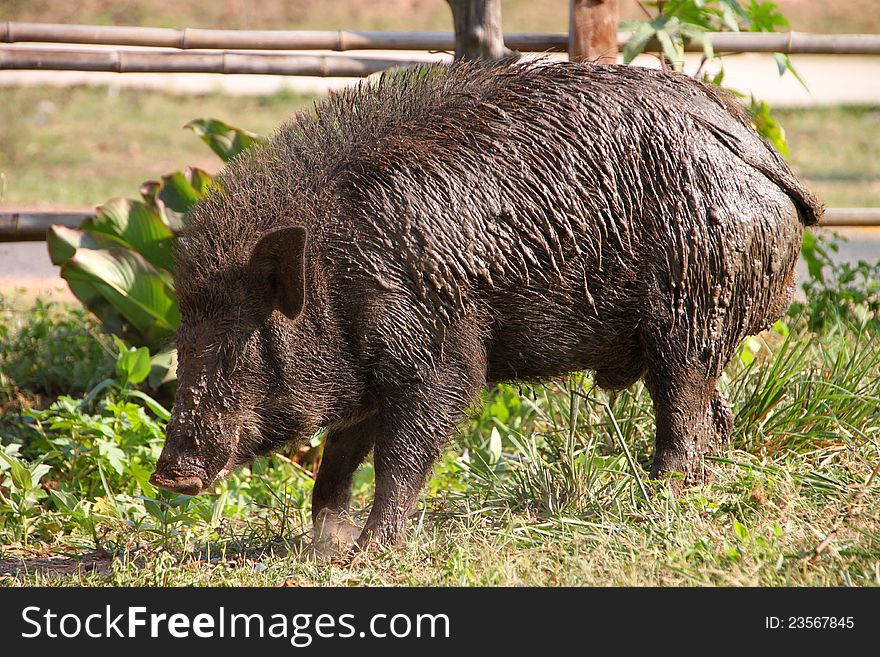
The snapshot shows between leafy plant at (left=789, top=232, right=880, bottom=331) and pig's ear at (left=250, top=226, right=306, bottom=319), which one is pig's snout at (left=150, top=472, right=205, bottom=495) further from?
leafy plant at (left=789, top=232, right=880, bottom=331)

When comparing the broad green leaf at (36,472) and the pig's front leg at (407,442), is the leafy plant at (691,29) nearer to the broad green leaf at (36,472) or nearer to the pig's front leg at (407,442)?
the pig's front leg at (407,442)

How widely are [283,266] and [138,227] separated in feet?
7.60

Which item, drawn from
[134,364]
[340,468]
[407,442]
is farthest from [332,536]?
[134,364]

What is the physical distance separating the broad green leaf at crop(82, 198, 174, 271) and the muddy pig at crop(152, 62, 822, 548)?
1.77m

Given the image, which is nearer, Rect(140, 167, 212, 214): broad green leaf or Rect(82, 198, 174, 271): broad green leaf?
Rect(82, 198, 174, 271): broad green leaf

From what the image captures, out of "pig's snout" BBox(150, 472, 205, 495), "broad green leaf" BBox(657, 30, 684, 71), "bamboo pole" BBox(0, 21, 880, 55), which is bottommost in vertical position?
"pig's snout" BBox(150, 472, 205, 495)

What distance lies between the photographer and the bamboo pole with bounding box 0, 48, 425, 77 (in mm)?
5875

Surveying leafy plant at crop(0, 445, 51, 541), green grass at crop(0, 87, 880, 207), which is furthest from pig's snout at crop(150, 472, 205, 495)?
green grass at crop(0, 87, 880, 207)

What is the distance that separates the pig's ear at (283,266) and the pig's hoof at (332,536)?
83 cm

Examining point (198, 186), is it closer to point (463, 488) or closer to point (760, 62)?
point (463, 488)

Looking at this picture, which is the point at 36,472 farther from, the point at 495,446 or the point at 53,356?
the point at 495,446

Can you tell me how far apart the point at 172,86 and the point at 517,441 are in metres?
13.3

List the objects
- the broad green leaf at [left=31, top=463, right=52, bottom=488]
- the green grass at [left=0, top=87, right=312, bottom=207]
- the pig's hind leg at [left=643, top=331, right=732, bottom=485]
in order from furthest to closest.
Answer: the green grass at [left=0, top=87, right=312, bottom=207] < the broad green leaf at [left=31, top=463, right=52, bottom=488] < the pig's hind leg at [left=643, top=331, right=732, bottom=485]

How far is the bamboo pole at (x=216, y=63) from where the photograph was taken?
19.3 ft
